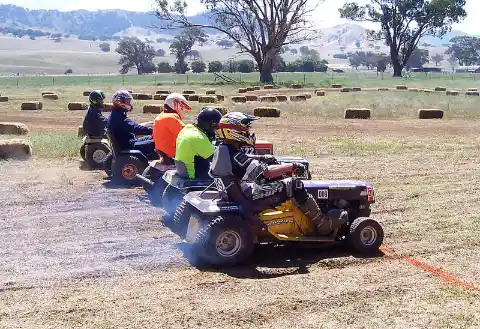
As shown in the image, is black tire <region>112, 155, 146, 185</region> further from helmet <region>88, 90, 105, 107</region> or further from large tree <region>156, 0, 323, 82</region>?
large tree <region>156, 0, 323, 82</region>

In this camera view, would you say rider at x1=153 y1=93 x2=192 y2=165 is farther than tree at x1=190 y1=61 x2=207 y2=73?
No

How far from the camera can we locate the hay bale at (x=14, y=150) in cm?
1363

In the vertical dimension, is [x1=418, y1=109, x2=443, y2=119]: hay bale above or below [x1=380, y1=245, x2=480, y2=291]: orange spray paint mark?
above

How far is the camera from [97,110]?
12438 millimetres

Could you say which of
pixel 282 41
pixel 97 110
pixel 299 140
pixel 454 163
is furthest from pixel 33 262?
pixel 282 41

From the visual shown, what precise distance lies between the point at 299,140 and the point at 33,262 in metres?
11.0

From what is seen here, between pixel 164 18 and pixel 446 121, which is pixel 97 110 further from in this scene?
pixel 164 18

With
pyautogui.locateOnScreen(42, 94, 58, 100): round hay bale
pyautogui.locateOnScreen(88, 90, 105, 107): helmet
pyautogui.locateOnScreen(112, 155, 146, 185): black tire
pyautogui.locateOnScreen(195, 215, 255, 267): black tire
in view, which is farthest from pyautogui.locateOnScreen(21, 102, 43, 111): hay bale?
pyautogui.locateOnScreen(195, 215, 255, 267): black tire

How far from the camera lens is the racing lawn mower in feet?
21.8

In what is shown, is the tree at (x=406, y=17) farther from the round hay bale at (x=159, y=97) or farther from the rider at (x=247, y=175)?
the rider at (x=247, y=175)

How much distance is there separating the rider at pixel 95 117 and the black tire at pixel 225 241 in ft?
20.8

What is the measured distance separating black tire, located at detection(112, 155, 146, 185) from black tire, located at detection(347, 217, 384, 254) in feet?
15.8

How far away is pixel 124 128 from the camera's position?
35.7 ft

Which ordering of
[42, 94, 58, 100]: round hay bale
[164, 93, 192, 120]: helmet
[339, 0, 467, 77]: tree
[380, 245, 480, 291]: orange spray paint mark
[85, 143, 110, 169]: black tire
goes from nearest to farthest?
1. [380, 245, 480, 291]: orange spray paint mark
2. [164, 93, 192, 120]: helmet
3. [85, 143, 110, 169]: black tire
4. [42, 94, 58, 100]: round hay bale
5. [339, 0, 467, 77]: tree
